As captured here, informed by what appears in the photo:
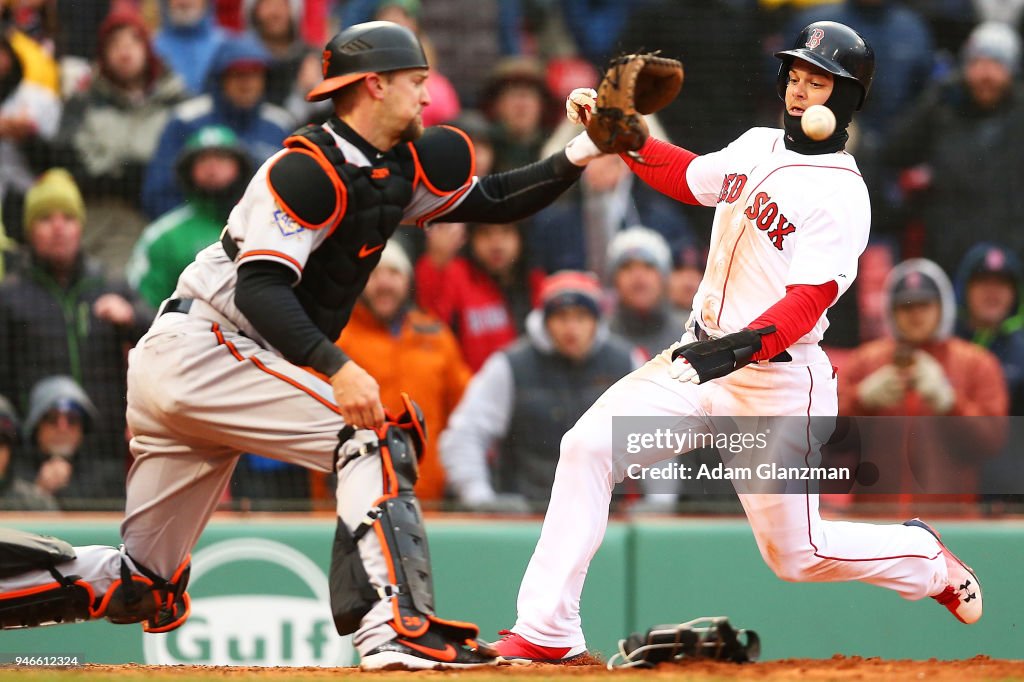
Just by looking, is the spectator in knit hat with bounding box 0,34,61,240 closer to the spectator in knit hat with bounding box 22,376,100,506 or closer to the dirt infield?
the spectator in knit hat with bounding box 22,376,100,506

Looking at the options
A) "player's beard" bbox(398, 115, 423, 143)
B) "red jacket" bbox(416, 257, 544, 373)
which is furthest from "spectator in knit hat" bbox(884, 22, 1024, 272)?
"player's beard" bbox(398, 115, 423, 143)

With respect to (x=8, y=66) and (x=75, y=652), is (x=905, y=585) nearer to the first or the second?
(x=75, y=652)

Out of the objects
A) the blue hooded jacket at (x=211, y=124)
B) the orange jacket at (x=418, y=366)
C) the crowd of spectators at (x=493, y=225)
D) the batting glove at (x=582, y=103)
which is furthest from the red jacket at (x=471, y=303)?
the batting glove at (x=582, y=103)

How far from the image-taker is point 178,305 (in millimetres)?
4539

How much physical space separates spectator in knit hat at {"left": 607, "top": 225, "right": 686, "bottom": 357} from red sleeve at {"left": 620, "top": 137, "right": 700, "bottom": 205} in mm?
2137

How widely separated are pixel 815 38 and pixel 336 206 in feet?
5.11

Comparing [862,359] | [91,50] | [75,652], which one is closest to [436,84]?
[91,50]

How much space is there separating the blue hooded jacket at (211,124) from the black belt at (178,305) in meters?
2.64

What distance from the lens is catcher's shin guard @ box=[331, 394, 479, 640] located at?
13.1 ft

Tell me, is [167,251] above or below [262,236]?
above

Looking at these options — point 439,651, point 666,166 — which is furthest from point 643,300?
point 439,651

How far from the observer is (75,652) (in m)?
6.23

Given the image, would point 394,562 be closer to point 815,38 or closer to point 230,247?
point 230,247

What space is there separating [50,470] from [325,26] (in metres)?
2.85
